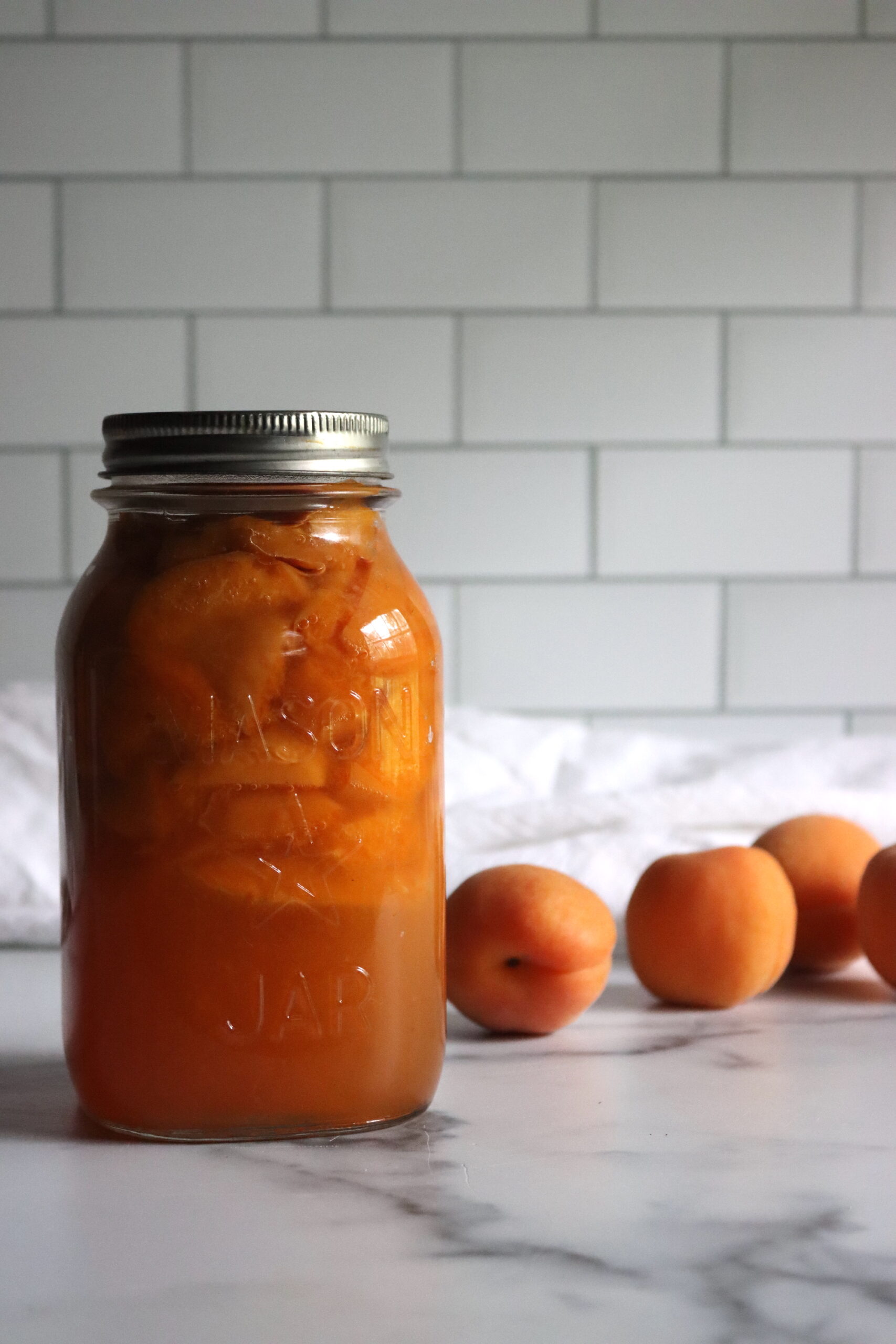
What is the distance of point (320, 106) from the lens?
1.39m

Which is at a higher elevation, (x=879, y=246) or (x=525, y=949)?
(x=879, y=246)

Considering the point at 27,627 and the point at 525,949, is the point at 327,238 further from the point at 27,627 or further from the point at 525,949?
the point at 525,949

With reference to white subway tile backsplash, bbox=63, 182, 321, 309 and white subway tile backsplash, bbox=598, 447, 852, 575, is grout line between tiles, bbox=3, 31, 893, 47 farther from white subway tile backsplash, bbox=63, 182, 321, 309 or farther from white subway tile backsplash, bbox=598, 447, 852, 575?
white subway tile backsplash, bbox=598, 447, 852, 575

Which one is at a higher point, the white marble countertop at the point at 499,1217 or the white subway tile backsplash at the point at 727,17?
the white subway tile backsplash at the point at 727,17

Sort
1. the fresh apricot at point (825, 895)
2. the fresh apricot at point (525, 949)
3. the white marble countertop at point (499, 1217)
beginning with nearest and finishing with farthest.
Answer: the white marble countertop at point (499, 1217) → the fresh apricot at point (525, 949) → the fresh apricot at point (825, 895)

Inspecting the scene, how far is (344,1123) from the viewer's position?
1.63ft

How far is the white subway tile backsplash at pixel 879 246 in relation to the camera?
143cm

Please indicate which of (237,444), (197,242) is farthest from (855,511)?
(237,444)

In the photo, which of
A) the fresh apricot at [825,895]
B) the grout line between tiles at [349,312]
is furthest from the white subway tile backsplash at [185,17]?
the fresh apricot at [825,895]

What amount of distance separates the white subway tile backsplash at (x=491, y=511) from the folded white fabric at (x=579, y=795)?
0.79 feet

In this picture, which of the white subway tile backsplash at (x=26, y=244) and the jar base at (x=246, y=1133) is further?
the white subway tile backsplash at (x=26, y=244)

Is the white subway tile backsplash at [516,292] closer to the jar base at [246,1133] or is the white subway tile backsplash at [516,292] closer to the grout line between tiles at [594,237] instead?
the grout line between tiles at [594,237]

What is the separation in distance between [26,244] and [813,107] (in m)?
0.81

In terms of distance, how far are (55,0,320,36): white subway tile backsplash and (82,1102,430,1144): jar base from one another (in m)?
1.19
